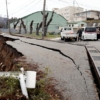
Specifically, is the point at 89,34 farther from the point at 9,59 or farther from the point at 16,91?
the point at 16,91

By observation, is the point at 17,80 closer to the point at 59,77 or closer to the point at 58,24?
the point at 59,77

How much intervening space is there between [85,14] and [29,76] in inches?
3825

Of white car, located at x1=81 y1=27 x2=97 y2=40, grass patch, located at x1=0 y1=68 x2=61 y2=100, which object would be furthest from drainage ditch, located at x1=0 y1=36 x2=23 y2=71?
white car, located at x1=81 y1=27 x2=97 y2=40

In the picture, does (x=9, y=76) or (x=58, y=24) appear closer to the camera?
(x=9, y=76)

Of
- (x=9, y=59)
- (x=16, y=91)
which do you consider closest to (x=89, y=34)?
(x=9, y=59)

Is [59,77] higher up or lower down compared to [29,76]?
lower down

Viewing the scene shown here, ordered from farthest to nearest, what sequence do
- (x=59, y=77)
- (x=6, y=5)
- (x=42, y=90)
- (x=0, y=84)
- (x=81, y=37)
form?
1. (x=6, y=5)
2. (x=81, y=37)
3. (x=59, y=77)
4. (x=0, y=84)
5. (x=42, y=90)

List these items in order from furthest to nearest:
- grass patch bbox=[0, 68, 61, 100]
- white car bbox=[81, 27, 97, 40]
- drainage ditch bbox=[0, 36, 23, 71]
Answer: white car bbox=[81, 27, 97, 40], drainage ditch bbox=[0, 36, 23, 71], grass patch bbox=[0, 68, 61, 100]

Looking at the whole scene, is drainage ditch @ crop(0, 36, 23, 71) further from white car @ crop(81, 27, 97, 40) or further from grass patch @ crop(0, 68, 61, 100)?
white car @ crop(81, 27, 97, 40)

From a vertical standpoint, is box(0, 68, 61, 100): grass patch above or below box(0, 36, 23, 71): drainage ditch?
above

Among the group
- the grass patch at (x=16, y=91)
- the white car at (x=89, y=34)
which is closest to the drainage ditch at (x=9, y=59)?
the grass patch at (x=16, y=91)

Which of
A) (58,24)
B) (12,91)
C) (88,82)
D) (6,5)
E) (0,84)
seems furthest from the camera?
(58,24)

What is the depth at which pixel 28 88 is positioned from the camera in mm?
4031

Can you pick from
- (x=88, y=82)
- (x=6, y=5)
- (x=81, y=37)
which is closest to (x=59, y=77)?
(x=88, y=82)
